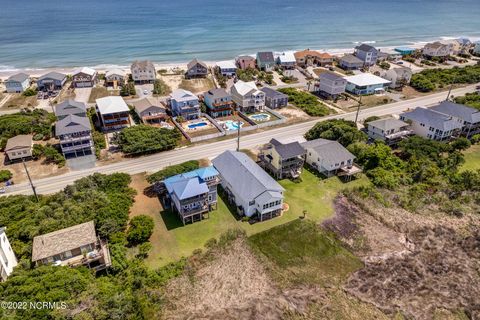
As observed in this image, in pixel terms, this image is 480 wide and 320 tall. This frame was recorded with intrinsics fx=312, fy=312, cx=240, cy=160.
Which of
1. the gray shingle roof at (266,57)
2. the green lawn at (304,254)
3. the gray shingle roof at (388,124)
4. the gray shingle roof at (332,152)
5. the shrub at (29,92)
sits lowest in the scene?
the green lawn at (304,254)

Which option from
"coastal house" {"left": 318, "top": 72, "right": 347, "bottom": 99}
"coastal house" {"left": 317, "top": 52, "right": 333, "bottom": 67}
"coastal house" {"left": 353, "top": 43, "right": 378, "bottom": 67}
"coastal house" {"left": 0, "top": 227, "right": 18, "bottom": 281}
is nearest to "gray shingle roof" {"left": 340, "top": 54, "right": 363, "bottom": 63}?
"coastal house" {"left": 353, "top": 43, "right": 378, "bottom": 67}

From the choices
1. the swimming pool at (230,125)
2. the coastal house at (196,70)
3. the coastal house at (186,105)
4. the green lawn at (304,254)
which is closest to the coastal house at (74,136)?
the coastal house at (186,105)

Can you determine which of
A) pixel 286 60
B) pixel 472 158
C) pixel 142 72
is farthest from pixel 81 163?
pixel 286 60

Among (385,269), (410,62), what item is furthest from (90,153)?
(410,62)

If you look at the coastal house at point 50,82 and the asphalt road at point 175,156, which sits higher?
the coastal house at point 50,82

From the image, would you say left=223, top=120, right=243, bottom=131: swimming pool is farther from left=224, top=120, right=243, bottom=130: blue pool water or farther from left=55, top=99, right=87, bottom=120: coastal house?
left=55, top=99, right=87, bottom=120: coastal house

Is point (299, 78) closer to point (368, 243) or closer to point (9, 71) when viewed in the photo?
point (368, 243)

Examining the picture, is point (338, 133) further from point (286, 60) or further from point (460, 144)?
point (286, 60)

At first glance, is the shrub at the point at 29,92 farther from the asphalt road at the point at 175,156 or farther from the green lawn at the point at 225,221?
the green lawn at the point at 225,221
